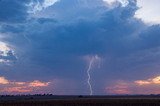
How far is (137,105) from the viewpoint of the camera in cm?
7481

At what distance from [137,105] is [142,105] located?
212 cm

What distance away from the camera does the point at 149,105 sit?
74312 millimetres

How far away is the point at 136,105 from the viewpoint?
74.9 meters

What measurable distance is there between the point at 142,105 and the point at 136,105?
2.20 metres

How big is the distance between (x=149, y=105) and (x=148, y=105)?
23cm

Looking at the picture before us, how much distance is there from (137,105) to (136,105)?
0.21 metres

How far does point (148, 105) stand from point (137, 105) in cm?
227

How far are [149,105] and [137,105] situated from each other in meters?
2.48

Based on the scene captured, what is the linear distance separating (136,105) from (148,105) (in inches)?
97.8

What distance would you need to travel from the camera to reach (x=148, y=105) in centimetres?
7425

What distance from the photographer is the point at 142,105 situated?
Answer: 251 feet

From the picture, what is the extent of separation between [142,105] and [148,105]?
2375 millimetres

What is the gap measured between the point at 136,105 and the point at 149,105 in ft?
8.81
